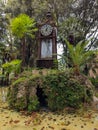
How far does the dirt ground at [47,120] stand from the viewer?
4297 mm

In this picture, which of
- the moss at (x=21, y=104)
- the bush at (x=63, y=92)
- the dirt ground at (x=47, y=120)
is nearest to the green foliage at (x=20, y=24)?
the bush at (x=63, y=92)

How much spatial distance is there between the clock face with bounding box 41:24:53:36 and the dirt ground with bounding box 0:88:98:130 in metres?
3.75

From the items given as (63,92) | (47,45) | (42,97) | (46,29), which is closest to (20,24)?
(46,29)

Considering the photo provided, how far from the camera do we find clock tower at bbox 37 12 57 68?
7.91 metres

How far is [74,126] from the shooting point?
437 centimetres

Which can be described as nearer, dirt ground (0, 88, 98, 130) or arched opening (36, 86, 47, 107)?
dirt ground (0, 88, 98, 130)

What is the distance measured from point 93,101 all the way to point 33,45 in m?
9.31

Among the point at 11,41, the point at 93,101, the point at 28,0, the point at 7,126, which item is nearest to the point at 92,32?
the point at 28,0

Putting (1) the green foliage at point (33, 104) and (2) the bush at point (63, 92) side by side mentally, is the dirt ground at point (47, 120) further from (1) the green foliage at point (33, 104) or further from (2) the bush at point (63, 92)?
(2) the bush at point (63, 92)

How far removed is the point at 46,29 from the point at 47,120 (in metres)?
4.56

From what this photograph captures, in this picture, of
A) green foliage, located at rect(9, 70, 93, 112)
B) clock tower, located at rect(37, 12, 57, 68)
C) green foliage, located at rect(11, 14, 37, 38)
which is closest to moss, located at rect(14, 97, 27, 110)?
green foliage, located at rect(9, 70, 93, 112)

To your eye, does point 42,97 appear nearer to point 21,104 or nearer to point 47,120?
point 21,104

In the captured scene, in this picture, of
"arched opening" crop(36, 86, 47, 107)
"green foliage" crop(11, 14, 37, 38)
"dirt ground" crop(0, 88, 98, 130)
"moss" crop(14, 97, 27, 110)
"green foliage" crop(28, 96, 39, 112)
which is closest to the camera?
"dirt ground" crop(0, 88, 98, 130)

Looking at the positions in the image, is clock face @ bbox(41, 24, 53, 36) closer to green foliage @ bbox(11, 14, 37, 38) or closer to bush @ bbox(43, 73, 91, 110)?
green foliage @ bbox(11, 14, 37, 38)
